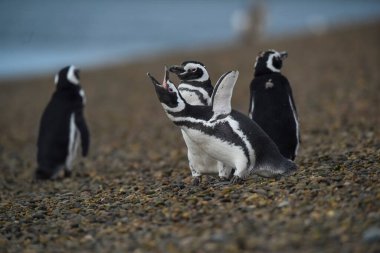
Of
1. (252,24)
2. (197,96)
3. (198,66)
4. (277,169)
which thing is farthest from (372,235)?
(252,24)

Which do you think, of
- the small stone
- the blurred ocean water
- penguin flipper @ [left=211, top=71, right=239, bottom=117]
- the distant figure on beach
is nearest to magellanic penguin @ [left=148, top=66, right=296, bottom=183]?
penguin flipper @ [left=211, top=71, right=239, bottom=117]

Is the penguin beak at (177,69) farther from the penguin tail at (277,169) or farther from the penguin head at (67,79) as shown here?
the penguin head at (67,79)

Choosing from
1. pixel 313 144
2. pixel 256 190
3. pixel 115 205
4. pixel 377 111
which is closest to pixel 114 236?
pixel 115 205

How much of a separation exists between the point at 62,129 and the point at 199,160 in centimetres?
267

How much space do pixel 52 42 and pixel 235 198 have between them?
84.0ft

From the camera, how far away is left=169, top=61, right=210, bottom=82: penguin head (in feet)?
17.4

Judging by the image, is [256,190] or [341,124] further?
[341,124]

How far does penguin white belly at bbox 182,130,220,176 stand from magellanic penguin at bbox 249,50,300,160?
0.72m

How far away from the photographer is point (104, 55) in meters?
25.0

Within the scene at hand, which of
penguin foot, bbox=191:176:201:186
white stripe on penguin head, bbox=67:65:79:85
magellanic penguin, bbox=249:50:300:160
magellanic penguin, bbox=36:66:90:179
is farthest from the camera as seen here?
white stripe on penguin head, bbox=67:65:79:85

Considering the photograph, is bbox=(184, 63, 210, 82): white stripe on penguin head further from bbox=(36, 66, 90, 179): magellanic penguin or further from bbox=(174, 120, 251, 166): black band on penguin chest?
bbox=(36, 66, 90, 179): magellanic penguin

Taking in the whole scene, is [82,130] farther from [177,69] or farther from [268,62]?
[268,62]

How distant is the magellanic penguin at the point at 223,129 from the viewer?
4891 millimetres

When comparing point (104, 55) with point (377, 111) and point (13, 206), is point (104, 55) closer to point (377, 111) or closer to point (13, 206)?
point (377, 111)
